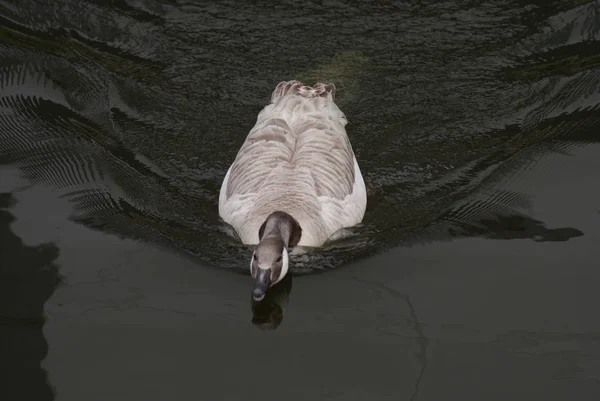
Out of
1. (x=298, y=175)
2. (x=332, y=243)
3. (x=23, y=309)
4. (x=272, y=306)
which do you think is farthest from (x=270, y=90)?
(x=23, y=309)

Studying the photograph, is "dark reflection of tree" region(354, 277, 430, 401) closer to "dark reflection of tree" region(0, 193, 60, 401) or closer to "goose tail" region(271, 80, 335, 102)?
"dark reflection of tree" region(0, 193, 60, 401)

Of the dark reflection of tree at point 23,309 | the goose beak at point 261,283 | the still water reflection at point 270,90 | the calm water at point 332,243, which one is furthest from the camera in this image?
the still water reflection at point 270,90

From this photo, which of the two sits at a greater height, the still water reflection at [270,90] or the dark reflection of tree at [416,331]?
the still water reflection at [270,90]

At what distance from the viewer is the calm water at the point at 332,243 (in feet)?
26.4

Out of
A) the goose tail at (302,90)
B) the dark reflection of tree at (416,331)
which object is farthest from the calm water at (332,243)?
the goose tail at (302,90)

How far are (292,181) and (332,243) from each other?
2.74 ft

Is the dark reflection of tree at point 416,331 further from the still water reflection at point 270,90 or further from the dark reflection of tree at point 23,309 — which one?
the dark reflection of tree at point 23,309

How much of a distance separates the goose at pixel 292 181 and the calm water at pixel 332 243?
25cm

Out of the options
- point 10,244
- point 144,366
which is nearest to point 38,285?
point 10,244

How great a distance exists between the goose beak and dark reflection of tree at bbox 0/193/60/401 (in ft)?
6.16

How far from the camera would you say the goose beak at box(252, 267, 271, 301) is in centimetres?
841

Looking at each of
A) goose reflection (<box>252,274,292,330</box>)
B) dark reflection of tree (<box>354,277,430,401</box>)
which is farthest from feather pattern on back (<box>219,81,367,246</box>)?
dark reflection of tree (<box>354,277,430,401</box>)

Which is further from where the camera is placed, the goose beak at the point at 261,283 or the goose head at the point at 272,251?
the goose head at the point at 272,251

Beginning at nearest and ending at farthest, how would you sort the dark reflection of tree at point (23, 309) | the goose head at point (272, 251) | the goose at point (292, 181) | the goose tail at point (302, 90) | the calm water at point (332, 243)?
the dark reflection of tree at point (23, 309) < the calm water at point (332, 243) < the goose head at point (272, 251) < the goose at point (292, 181) < the goose tail at point (302, 90)
